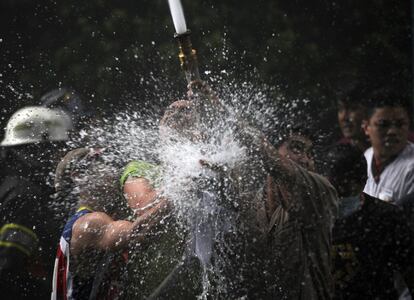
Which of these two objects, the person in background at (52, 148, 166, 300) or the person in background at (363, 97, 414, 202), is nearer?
the person in background at (52, 148, 166, 300)

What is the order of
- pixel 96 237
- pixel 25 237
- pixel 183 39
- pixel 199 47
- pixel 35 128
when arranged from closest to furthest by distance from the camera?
pixel 183 39 → pixel 96 237 → pixel 25 237 → pixel 35 128 → pixel 199 47

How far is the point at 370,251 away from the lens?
2895 mm

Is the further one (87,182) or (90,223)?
(87,182)

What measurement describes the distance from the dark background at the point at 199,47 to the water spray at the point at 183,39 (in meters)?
2.51

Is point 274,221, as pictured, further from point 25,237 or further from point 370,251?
point 25,237

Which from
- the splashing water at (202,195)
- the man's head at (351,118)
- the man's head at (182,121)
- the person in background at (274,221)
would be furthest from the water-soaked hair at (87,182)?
the man's head at (351,118)

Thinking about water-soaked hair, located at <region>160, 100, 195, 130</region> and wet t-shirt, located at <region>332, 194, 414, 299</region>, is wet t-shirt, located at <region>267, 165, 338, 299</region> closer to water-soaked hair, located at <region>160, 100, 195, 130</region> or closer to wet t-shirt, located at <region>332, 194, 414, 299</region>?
wet t-shirt, located at <region>332, 194, 414, 299</region>

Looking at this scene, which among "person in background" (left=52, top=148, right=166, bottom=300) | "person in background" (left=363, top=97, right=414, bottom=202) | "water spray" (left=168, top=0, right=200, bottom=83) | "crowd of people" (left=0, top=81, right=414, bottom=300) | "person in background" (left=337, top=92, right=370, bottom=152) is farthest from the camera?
"person in background" (left=337, top=92, right=370, bottom=152)

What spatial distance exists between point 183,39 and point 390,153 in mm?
1999

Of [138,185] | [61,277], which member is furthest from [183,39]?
[61,277]

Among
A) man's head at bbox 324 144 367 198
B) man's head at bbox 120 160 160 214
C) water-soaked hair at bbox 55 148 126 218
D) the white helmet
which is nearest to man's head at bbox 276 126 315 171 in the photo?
man's head at bbox 324 144 367 198

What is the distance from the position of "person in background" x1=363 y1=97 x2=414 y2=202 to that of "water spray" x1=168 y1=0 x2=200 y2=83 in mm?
1753

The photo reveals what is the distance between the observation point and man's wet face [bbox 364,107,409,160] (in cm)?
361

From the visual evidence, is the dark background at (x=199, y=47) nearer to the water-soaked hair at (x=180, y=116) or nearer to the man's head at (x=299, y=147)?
the man's head at (x=299, y=147)
